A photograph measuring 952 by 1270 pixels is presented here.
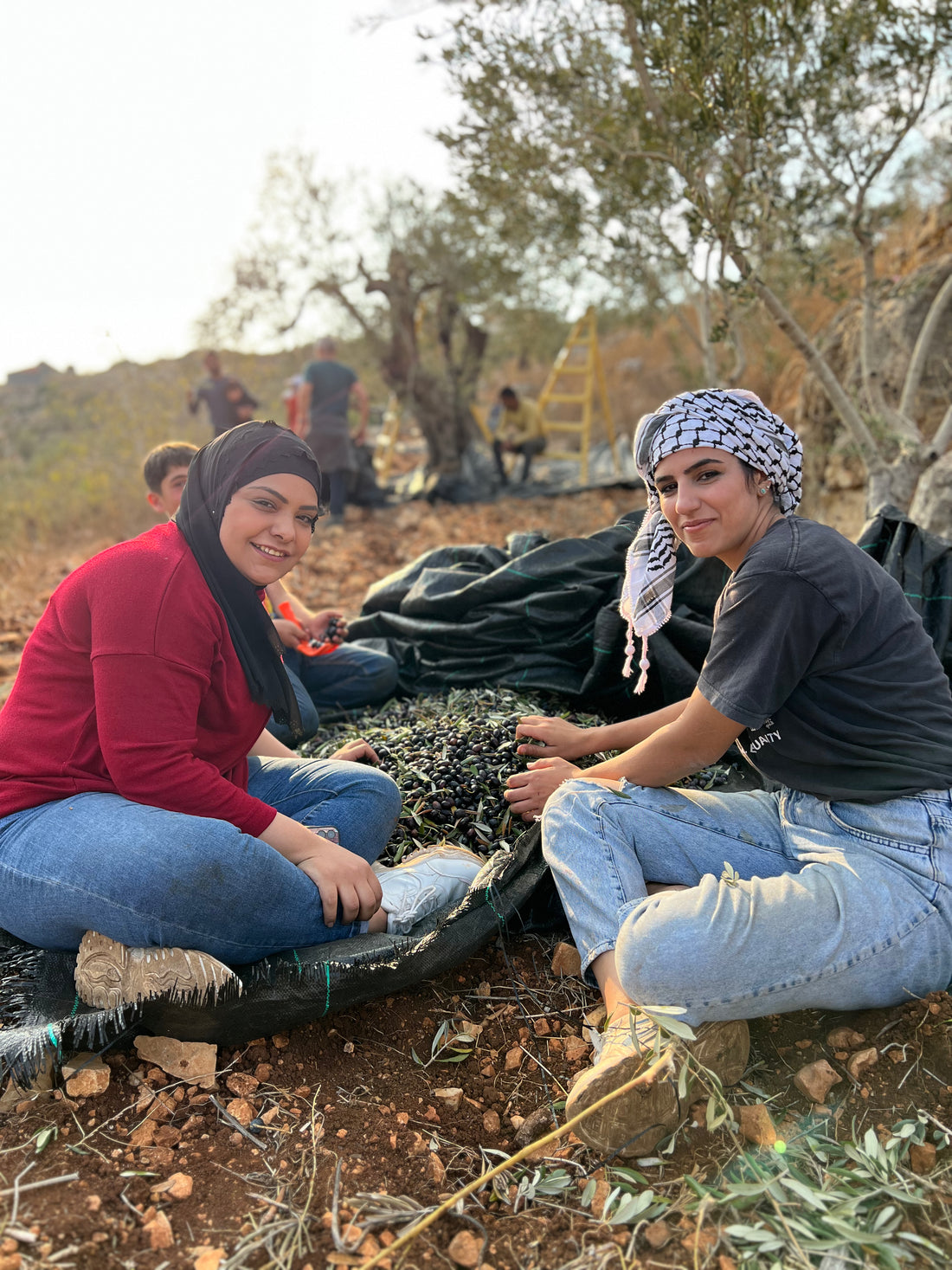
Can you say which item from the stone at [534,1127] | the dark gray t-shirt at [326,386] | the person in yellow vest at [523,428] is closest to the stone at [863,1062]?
the stone at [534,1127]

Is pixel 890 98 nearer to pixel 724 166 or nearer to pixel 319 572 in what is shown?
pixel 724 166

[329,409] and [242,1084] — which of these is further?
[329,409]

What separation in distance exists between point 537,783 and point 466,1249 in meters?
1.08

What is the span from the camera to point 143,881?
1.71 meters

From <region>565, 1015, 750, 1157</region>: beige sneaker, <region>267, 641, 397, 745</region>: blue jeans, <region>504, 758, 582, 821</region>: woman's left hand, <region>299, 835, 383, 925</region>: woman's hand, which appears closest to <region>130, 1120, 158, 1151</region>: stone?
<region>299, 835, 383, 925</region>: woman's hand

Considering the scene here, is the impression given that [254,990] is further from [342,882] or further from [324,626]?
[324,626]

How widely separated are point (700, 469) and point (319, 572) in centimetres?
553

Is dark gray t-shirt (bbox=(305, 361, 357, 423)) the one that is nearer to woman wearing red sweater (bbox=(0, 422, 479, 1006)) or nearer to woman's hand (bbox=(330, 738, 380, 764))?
woman's hand (bbox=(330, 738, 380, 764))

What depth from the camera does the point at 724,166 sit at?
407cm

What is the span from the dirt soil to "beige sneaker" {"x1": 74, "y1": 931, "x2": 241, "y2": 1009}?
0.20 metres

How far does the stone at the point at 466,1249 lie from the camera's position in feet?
4.68

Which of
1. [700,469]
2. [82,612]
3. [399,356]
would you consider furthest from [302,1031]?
[399,356]

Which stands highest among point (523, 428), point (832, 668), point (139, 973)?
point (523, 428)

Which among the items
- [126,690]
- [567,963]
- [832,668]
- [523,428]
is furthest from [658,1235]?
[523,428]
